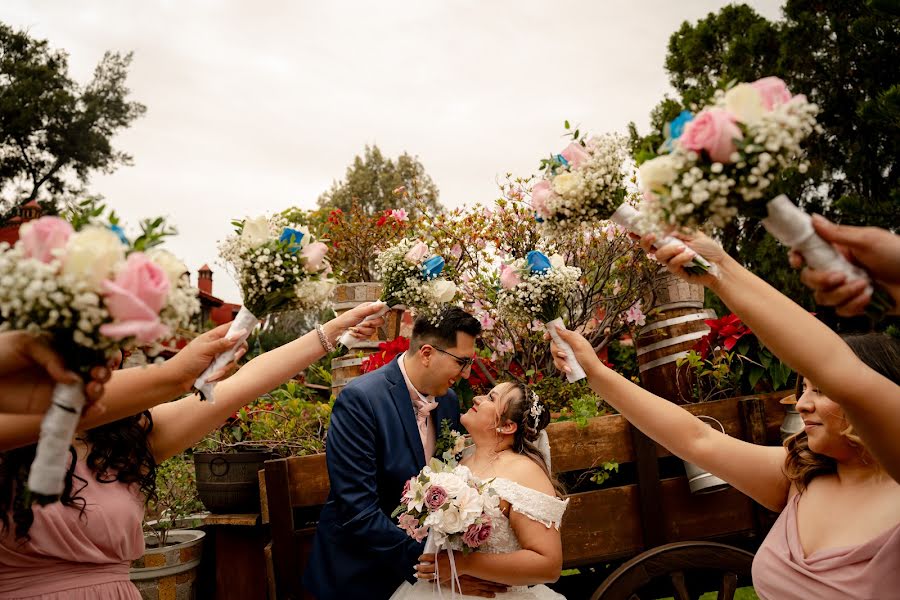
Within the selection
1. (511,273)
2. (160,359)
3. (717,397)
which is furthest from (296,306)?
(717,397)

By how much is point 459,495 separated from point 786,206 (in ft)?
5.66

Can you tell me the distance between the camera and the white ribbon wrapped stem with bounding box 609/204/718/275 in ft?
5.69

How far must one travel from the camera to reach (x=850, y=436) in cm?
216

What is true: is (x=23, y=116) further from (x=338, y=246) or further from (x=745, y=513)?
(x=745, y=513)

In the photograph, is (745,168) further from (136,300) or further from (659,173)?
(136,300)

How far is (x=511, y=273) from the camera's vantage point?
2867mm

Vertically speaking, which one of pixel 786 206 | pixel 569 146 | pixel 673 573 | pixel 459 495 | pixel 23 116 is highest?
pixel 23 116

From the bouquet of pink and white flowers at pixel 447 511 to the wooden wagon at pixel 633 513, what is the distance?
31.3 inches

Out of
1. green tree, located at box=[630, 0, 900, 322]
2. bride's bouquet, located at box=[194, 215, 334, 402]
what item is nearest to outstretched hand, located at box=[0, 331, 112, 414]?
bride's bouquet, located at box=[194, 215, 334, 402]

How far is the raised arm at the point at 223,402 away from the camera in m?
2.47

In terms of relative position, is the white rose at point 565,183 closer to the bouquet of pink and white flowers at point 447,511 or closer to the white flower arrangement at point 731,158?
the white flower arrangement at point 731,158

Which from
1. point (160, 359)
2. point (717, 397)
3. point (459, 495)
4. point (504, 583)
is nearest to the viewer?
point (160, 359)

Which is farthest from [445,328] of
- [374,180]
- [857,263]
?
[374,180]

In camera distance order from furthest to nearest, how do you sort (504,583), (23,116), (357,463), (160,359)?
1. (23,116)
2. (357,463)
3. (504,583)
4. (160,359)
